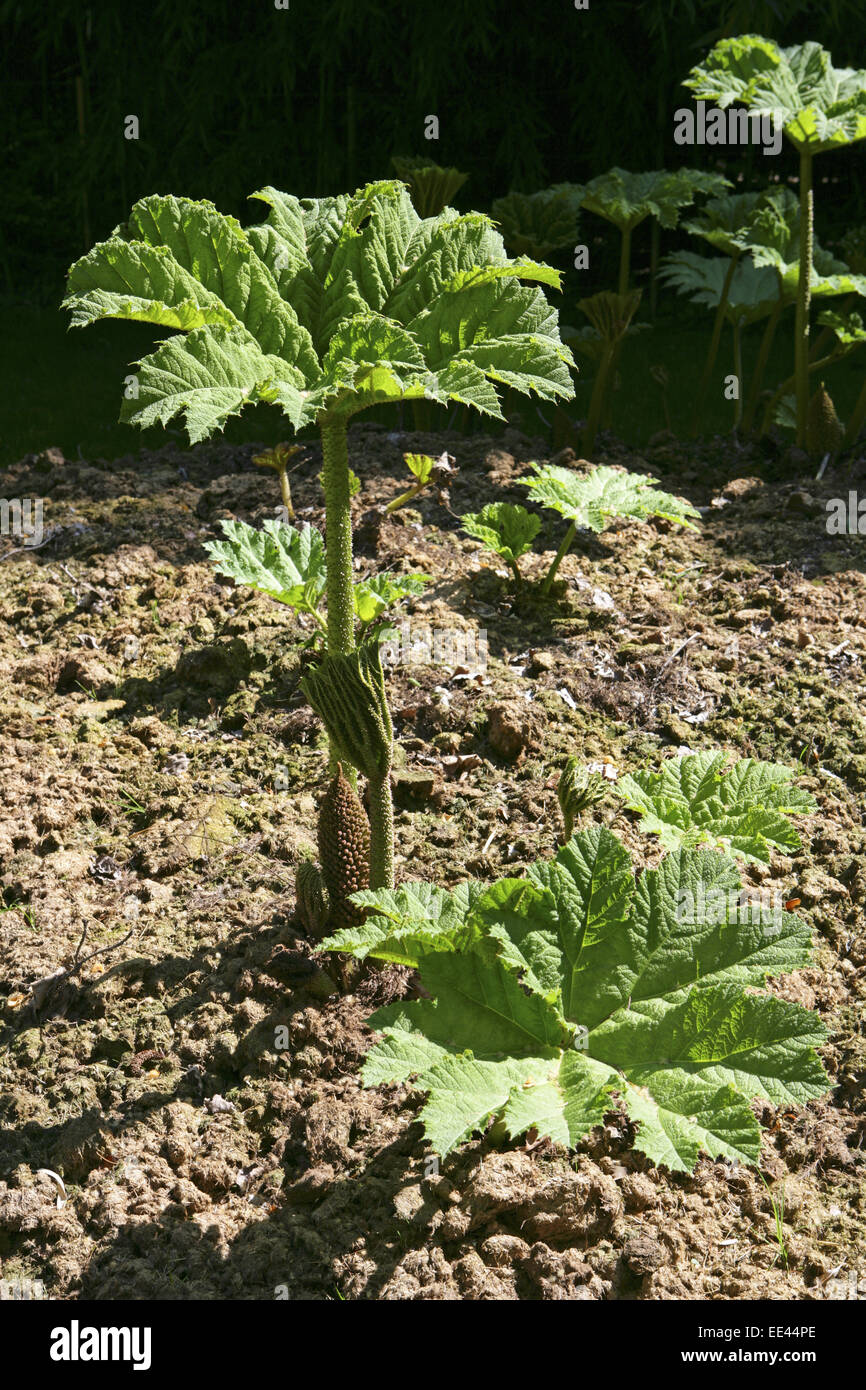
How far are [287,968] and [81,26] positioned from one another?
21.9 ft

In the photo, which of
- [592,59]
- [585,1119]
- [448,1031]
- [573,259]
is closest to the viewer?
[585,1119]

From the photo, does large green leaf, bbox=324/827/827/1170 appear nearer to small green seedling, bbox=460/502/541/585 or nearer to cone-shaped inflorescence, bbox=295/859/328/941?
cone-shaped inflorescence, bbox=295/859/328/941

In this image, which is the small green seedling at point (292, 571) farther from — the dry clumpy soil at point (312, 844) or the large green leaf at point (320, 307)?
the dry clumpy soil at point (312, 844)

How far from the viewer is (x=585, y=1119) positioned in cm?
186

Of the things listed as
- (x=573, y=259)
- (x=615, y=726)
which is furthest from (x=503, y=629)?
(x=573, y=259)

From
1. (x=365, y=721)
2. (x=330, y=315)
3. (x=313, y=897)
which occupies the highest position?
(x=330, y=315)

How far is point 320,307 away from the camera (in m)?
2.40

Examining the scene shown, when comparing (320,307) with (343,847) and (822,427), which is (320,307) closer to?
(343,847)

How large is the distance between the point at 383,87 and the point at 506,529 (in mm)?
4258

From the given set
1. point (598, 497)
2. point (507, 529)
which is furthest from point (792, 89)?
point (507, 529)

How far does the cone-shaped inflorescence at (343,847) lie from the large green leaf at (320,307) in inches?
31.3

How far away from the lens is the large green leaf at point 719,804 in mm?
2430

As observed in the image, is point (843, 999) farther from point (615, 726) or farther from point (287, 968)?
point (287, 968)

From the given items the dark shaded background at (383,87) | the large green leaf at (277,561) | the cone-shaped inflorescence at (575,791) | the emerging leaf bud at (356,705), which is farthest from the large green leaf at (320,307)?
the dark shaded background at (383,87)
